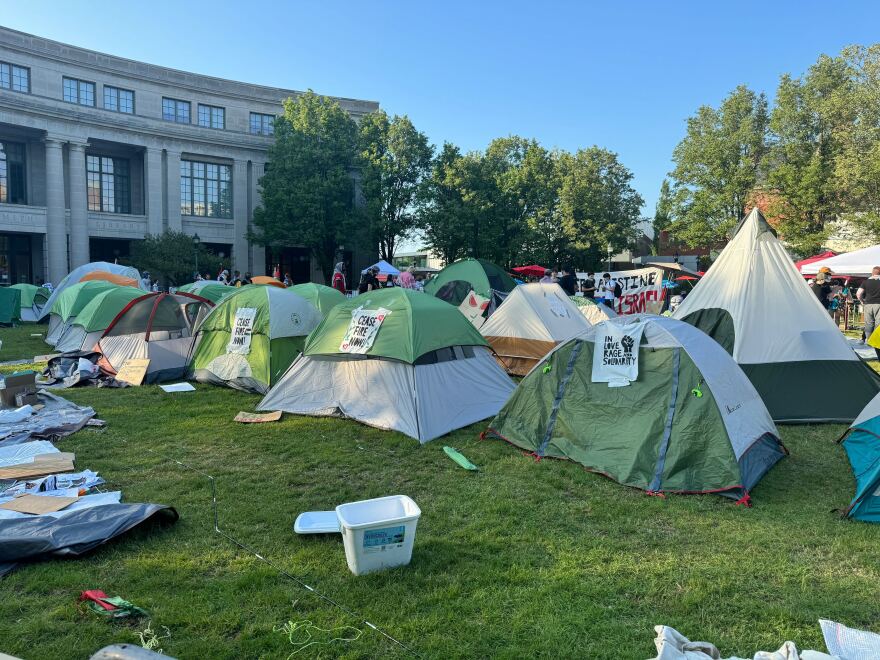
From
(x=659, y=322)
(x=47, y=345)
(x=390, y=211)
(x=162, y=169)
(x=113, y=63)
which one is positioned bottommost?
(x=47, y=345)

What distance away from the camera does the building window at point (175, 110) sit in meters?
36.6

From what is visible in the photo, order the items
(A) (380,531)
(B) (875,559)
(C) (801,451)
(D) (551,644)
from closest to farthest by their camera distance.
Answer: (D) (551,644)
(A) (380,531)
(B) (875,559)
(C) (801,451)

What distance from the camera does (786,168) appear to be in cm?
3078

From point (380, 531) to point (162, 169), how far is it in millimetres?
37578

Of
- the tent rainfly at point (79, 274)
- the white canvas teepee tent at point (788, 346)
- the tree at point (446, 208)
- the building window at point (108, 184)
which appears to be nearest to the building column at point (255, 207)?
the building window at point (108, 184)

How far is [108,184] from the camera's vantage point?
35.8 m

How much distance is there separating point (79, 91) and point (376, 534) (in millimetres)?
39226

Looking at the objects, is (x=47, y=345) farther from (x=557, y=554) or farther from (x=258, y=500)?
(x=557, y=554)

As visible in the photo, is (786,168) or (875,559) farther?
(786,168)

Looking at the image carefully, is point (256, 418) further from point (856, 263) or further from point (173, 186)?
point (173, 186)

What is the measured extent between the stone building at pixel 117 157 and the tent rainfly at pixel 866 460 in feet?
112

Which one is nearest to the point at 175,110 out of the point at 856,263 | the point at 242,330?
the point at 242,330

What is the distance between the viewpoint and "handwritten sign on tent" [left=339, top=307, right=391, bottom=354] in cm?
791

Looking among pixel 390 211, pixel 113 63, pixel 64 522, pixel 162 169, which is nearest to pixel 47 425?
pixel 64 522
